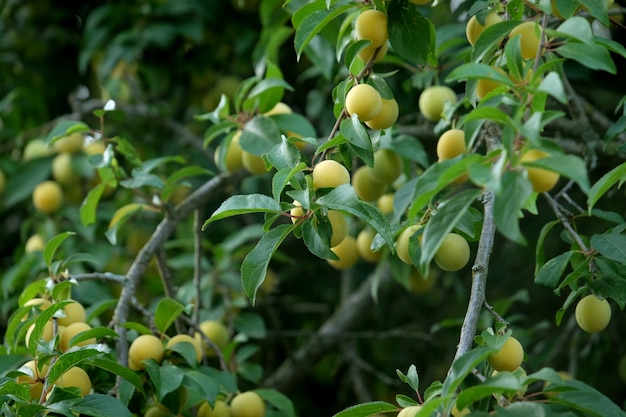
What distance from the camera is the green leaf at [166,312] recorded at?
3.48 ft

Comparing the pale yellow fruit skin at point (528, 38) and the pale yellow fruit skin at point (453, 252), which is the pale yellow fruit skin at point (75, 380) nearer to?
the pale yellow fruit skin at point (453, 252)

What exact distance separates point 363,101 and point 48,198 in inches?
43.1

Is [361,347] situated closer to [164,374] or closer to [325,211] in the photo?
[164,374]

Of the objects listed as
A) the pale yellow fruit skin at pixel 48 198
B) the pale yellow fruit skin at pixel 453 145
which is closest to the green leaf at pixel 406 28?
the pale yellow fruit skin at pixel 453 145

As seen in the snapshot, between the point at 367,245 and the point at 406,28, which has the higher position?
the point at 406,28

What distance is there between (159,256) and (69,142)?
64 centimetres

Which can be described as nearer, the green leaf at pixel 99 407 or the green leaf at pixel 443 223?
the green leaf at pixel 443 223

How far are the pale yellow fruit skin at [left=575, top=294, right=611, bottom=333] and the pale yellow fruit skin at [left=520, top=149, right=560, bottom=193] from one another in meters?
0.29

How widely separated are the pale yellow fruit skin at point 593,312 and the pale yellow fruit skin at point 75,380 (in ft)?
1.87

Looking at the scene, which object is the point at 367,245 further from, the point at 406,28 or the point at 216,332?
the point at 406,28

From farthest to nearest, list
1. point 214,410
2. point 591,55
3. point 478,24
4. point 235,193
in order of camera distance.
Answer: point 235,193
point 214,410
point 478,24
point 591,55

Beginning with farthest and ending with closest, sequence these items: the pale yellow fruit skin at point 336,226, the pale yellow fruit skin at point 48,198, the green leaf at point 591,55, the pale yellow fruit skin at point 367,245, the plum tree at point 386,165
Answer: the pale yellow fruit skin at point 48,198 → the pale yellow fruit skin at point 367,245 → the plum tree at point 386,165 → the pale yellow fruit skin at point 336,226 → the green leaf at point 591,55

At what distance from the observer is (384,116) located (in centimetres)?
86

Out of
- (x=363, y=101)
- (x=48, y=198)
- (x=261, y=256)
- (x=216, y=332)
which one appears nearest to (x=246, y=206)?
(x=261, y=256)
